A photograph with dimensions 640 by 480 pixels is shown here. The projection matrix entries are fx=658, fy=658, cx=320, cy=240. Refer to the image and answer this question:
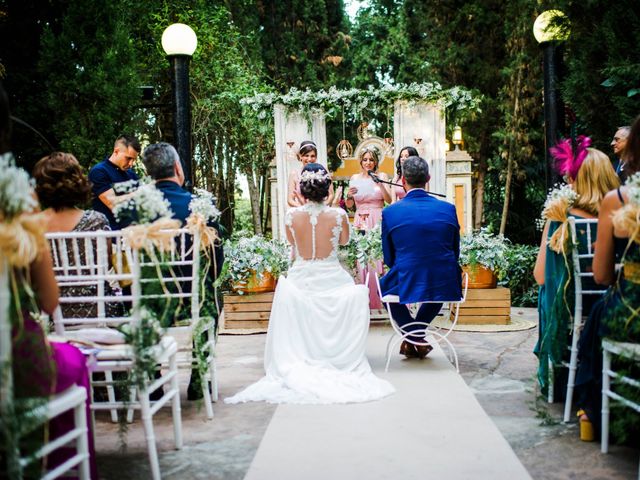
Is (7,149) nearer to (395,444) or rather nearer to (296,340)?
(395,444)

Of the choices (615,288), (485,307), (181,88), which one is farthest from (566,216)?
(181,88)

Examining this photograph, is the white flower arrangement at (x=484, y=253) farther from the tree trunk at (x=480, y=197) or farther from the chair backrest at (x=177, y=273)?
the tree trunk at (x=480, y=197)

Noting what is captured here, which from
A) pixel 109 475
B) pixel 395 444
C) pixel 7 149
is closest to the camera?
pixel 7 149

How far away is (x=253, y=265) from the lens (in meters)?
7.25

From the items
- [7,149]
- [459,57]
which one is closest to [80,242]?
[7,149]

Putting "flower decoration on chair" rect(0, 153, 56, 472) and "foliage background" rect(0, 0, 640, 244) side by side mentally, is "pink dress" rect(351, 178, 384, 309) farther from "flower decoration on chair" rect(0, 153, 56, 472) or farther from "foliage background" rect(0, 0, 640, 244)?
"flower decoration on chair" rect(0, 153, 56, 472)

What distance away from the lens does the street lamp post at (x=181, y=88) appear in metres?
6.29

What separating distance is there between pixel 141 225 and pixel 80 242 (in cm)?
111

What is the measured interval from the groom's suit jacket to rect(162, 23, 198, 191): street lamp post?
218 centimetres

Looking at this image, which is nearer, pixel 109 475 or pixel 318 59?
pixel 109 475

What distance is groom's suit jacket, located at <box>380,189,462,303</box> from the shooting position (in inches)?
204

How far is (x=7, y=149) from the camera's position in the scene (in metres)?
2.25

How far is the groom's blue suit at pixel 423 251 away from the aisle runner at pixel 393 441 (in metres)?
0.77

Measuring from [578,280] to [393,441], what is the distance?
134 cm
